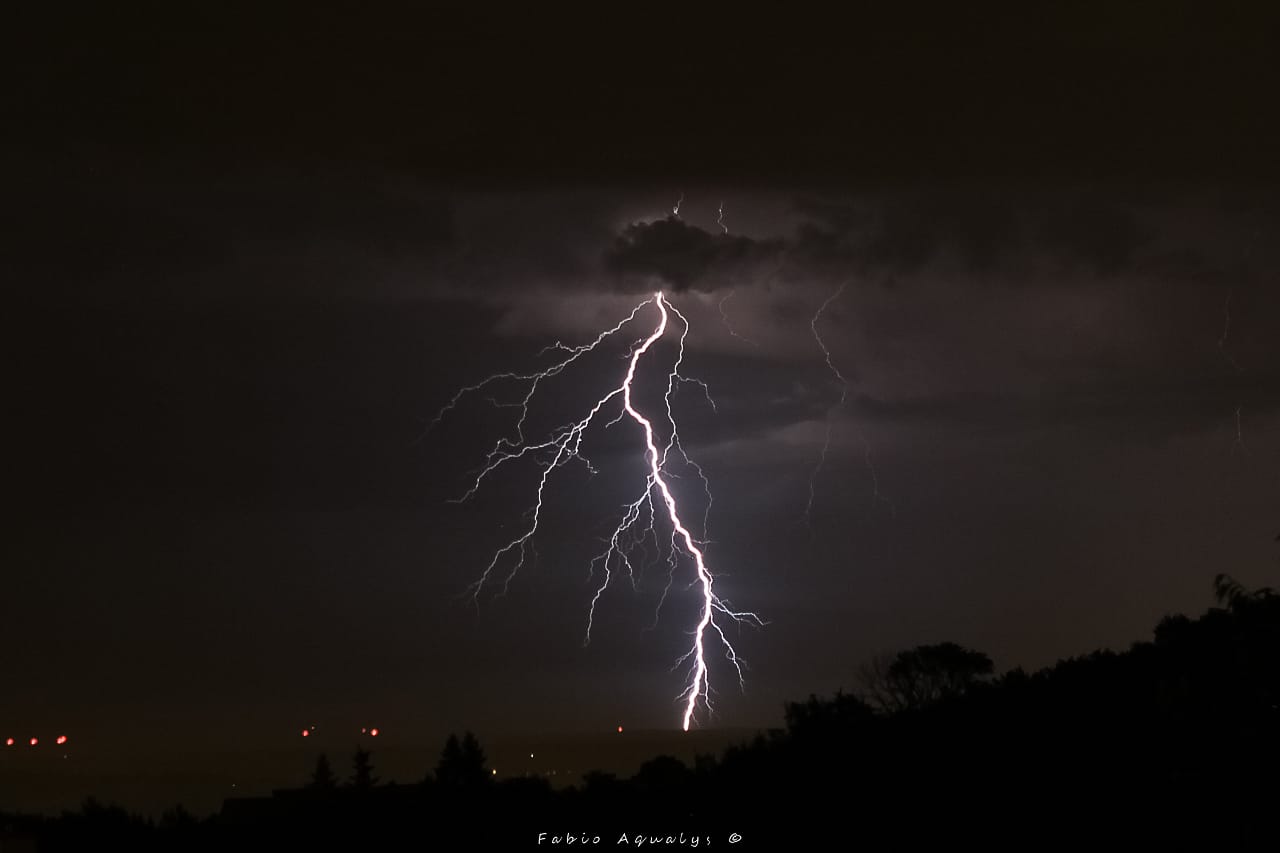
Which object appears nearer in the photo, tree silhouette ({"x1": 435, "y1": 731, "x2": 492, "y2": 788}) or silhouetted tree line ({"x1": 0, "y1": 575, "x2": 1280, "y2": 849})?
silhouetted tree line ({"x1": 0, "y1": 575, "x2": 1280, "y2": 849})

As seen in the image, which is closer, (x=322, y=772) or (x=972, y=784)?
(x=972, y=784)

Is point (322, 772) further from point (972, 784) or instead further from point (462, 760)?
point (972, 784)

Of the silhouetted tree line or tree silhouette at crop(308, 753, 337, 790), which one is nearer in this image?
the silhouetted tree line

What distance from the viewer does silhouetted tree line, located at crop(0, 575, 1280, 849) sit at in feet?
29.7

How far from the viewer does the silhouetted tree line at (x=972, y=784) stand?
29.7 feet

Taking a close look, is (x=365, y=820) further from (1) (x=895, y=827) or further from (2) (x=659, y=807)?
(1) (x=895, y=827)

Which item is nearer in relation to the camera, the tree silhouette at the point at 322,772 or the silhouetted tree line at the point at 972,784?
the silhouetted tree line at the point at 972,784

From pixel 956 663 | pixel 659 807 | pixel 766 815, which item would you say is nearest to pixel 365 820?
pixel 659 807

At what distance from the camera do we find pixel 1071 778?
14.7 metres

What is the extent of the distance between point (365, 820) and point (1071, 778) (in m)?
10.2

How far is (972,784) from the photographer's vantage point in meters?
15.9

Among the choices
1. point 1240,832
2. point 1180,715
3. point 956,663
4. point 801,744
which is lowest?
point 1240,832

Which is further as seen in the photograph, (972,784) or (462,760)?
(462,760)

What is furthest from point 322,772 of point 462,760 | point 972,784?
point 972,784
